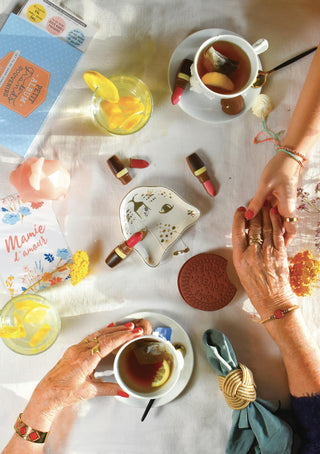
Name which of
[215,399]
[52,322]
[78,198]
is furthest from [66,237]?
[215,399]

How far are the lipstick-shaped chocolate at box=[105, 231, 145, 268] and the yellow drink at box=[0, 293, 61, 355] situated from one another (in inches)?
7.8

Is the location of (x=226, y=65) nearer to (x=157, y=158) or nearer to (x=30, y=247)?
(x=157, y=158)

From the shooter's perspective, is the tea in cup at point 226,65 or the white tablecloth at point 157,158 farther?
the white tablecloth at point 157,158

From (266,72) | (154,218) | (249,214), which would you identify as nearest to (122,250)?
(154,218)

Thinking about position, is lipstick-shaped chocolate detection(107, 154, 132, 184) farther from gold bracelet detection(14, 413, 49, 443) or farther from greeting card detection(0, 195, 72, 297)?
gold bracelet detection(14, 413, 49, 443)

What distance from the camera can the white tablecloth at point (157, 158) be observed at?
41.2 inches

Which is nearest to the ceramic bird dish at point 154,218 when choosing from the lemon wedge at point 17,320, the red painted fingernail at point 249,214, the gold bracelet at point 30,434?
the red painted fingernail at point 249,214

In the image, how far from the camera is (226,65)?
960 mm

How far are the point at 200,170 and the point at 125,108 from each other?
25 centimetres

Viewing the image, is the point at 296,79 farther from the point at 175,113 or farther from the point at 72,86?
the point at 72,86

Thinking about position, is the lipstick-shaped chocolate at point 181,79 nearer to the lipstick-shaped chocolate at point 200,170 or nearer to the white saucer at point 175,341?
the lipstick-shaped chocolate at point 200,170

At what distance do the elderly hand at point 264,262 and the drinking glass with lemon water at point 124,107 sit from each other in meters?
0.36

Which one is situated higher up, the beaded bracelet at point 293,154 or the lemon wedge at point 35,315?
the beaded bracelet at point 293,154

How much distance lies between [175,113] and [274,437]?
0.85 m
